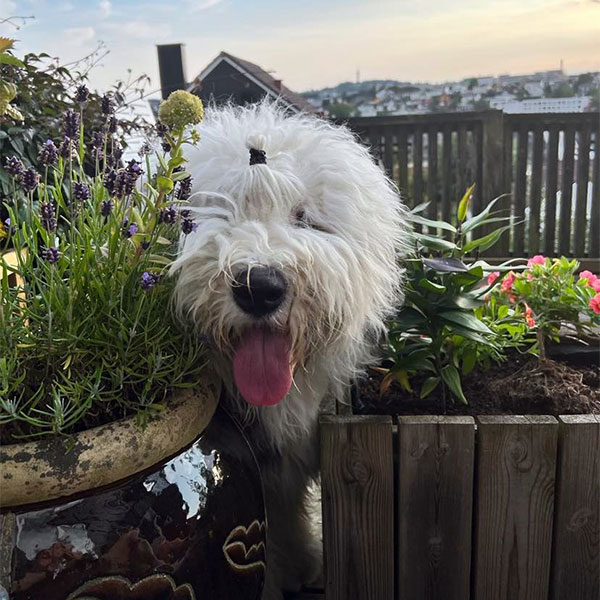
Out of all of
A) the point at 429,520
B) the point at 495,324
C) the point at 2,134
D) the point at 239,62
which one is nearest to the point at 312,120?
the point at 495,324

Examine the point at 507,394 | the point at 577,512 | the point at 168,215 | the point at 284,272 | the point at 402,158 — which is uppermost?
the point at 168,215

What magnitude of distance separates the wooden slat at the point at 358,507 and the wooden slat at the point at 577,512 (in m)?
0.37

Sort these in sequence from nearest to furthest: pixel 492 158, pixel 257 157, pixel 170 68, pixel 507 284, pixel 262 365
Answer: pixel 262 365 < pixel 257 157 < pixel 507 284 < pixel 170 68 < pixel 492 158

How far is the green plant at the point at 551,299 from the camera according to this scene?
1.74 meters

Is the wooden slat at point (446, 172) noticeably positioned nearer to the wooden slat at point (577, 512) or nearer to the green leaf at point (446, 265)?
the green leaf at point (446, 265)

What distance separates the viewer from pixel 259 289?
43.6 inches

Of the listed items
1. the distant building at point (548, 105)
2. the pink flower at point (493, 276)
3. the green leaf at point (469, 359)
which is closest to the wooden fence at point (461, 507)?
the green leaf at point (469, 359)

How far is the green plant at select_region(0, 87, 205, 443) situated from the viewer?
1066 mm

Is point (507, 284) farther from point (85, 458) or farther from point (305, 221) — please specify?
point (85, 458)

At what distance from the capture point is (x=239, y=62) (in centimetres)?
429

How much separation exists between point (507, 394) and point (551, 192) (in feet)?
12.5

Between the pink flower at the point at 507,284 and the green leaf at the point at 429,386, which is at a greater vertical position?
the pink flower at the point at 507,284

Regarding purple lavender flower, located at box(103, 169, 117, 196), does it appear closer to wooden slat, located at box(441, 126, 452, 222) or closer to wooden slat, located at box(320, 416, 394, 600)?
wooden slat, located at box(320, 416, 394, 600)

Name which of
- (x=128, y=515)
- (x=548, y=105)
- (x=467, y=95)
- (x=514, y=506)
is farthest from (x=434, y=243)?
(x=548, y=105)
